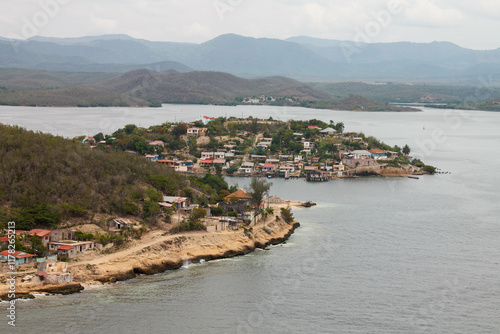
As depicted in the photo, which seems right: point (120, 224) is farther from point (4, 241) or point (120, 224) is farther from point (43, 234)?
point (4, 241)

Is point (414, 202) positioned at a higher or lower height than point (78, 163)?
lower

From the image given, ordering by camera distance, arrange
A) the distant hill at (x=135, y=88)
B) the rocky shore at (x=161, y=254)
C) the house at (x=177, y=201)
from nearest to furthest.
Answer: the rocky shore at (x=161, y=254), the house at (x=177, y=201), the distant hill at (x=135, y=88)

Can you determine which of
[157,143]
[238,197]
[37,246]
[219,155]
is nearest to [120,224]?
[37,246]

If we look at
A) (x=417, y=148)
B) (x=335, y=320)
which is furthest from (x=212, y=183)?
(x=417, y=148)

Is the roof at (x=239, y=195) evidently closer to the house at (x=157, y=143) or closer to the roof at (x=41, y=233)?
the roof at (x=41, y=233)

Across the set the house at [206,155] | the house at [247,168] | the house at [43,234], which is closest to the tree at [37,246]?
the house at [43,234]

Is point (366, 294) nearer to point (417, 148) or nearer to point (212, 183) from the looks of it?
point (212, 183)

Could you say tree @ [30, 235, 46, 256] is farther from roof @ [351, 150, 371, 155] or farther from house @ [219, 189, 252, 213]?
roof @ [351, 150, 371, 155]
